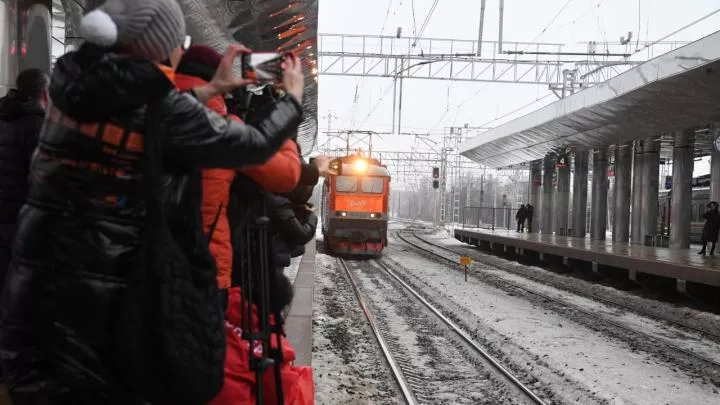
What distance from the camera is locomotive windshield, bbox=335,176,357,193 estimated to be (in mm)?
19750

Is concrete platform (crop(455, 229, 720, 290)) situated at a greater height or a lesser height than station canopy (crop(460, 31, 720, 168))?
lesser

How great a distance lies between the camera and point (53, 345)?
4.84 feet

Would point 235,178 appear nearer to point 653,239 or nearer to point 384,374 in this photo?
point 384,374

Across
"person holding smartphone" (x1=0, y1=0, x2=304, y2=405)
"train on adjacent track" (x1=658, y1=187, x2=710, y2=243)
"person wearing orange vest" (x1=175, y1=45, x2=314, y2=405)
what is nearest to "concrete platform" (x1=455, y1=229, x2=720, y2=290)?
"train on adjacent track" (x1=658, y1=187, x2=710, y2=243)

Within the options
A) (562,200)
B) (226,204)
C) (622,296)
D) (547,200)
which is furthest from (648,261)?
(547,200)

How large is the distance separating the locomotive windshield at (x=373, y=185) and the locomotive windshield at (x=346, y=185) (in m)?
0.29

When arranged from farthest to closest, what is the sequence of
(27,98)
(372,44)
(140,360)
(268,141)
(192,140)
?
(372,44), (27,98), (268,141), (192,140), (140,360)

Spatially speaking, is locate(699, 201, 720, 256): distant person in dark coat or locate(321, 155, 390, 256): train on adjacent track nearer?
locate(699, 201, 720, 256): distant person in dark coat

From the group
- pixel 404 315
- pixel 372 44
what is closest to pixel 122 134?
pixel 404 315

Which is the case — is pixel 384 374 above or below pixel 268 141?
below

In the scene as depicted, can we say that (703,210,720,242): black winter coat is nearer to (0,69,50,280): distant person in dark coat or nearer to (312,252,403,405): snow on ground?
(312,252,403,405): snow on ground

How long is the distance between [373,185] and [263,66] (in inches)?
724

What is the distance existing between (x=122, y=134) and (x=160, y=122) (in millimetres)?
86

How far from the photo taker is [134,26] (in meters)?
1.53
